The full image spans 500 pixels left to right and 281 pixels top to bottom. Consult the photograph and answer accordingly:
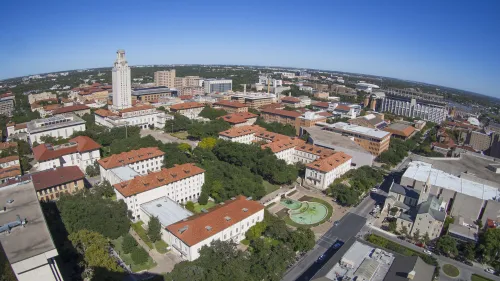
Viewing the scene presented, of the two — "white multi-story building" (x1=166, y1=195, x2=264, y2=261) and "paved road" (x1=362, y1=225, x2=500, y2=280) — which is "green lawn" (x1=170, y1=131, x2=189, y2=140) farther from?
"paved road" (x1=362, y1=225, x2=500, y2=280)

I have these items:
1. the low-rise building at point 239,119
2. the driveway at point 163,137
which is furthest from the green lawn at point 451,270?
the low-rise building at point 239,119

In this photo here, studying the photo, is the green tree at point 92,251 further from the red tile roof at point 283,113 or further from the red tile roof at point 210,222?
the red tile roof at point 283,113

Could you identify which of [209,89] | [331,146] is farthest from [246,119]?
[209,89]

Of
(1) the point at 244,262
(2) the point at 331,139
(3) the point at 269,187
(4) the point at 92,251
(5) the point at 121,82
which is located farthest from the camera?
(5) the point at 121,82

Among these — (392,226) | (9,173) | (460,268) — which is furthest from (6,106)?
(460,268)

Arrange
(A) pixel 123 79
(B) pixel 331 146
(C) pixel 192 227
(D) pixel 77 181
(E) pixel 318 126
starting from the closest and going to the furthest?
(C) pixel 192 227 < (D) pixel 77 181 < (B) pixel 331 146 < (E) pixel 318 126 < (A) pixel 123 79

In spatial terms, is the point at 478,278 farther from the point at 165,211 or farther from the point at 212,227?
the point at 165,211

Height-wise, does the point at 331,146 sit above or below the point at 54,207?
above

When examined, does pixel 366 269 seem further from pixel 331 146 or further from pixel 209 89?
pixel 209 89
